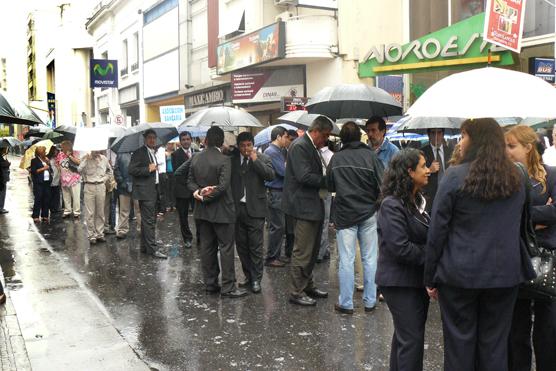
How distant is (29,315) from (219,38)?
17961 millimetres

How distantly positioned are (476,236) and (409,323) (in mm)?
789

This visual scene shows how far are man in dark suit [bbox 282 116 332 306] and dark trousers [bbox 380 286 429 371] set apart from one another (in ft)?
8.53

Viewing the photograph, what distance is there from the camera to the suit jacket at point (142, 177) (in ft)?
32.9

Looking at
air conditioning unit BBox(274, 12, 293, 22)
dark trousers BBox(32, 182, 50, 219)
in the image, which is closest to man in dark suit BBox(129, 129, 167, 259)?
dark trousers BBox(32, 182, 50, 219)

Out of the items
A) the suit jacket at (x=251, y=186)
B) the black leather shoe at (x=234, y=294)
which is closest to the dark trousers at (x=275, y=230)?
the suit jacket at (x=251, y=186)

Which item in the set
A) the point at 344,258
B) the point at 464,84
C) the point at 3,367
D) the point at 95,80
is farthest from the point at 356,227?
the point at 95,80

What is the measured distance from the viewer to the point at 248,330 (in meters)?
6.08

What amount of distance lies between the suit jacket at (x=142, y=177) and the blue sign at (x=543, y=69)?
275 inches

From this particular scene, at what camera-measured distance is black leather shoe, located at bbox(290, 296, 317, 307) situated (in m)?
6.79

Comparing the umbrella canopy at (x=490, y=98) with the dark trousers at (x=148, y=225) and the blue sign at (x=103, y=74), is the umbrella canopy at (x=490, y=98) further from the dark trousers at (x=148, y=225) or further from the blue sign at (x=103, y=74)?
the blue sign at (x=103, y=74)

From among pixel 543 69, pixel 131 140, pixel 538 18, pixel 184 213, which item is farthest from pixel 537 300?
pixel 538 18

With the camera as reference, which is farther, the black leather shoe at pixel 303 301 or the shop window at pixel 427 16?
the shop window at pixel 427 16

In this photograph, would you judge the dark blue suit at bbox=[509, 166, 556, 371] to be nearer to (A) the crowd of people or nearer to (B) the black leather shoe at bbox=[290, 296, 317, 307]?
(A) the crowd of people

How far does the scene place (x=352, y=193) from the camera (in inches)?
247
